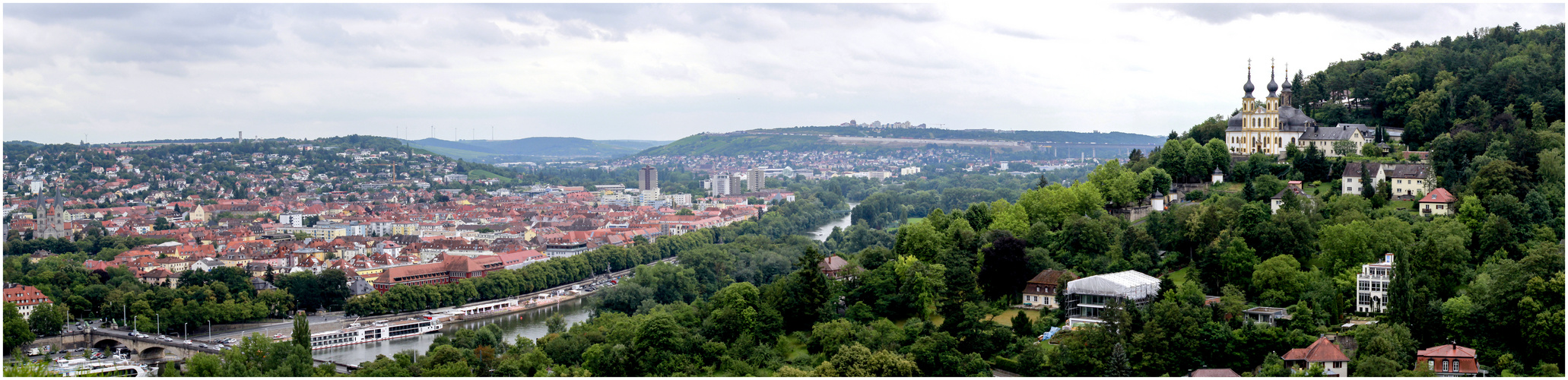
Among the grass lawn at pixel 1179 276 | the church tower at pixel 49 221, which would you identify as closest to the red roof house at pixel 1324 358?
the grass lawn at pixel 1179 276

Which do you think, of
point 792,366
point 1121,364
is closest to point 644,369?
point 792,366

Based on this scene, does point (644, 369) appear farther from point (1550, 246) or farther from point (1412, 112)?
point (1412, 112)

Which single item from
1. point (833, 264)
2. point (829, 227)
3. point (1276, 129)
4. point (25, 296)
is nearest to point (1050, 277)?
point (833, 264)

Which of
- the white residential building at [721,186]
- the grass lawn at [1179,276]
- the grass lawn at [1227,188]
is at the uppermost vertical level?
the grass lawn at [1227,188]

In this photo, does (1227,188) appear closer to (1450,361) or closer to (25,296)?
(1450,361)

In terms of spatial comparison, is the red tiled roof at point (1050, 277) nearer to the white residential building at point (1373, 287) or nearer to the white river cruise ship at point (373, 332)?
the white residential building at point (1373, 287)
